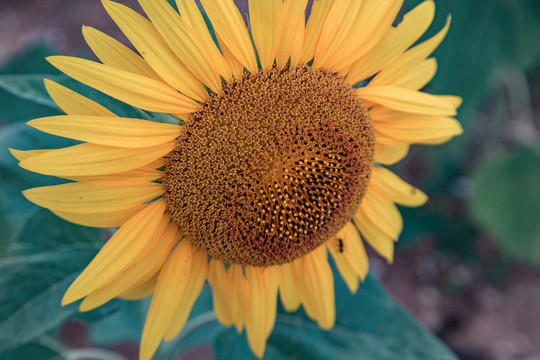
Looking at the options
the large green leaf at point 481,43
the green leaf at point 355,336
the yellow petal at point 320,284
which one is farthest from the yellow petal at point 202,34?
the large green leaf at point 481,43

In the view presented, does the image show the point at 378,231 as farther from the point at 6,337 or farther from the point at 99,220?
the point at 6,337

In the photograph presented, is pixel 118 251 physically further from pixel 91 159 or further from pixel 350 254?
pixel 350 254

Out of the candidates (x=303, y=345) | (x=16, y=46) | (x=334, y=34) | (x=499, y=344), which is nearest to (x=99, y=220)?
(x=334, y=34)

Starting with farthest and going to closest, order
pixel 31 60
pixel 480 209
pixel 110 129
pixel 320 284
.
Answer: pixel 480 209, pixel 31 60, pixel 320 284, pixel 110 129

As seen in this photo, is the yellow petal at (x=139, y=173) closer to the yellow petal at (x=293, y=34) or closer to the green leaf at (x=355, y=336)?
the yellow petal at (x=293, y=34)

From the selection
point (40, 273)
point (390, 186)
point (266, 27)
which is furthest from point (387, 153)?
point (40, 273)

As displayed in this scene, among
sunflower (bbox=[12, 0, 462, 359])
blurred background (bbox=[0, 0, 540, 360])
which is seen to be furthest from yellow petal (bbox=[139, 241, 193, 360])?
blurred background (bbox=[0, 0, 540, 360])
